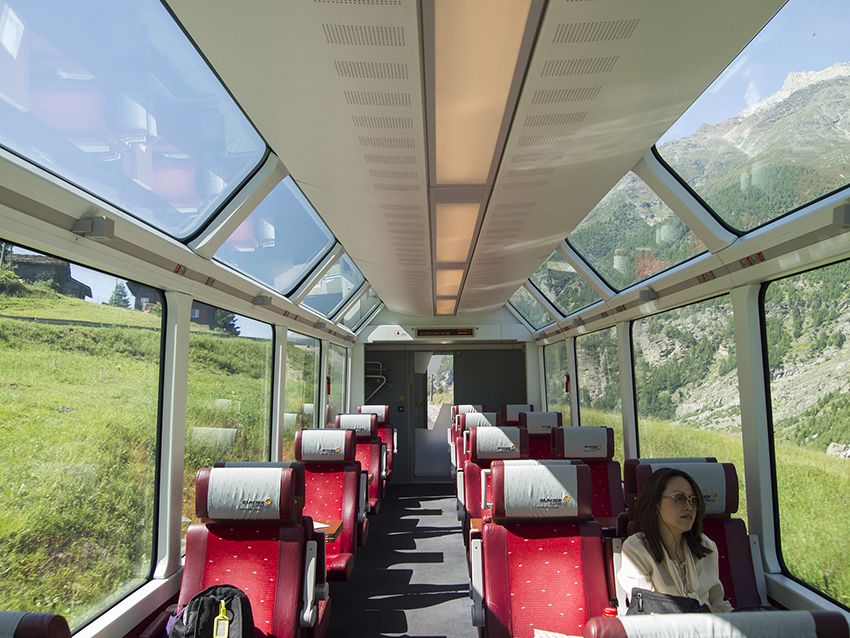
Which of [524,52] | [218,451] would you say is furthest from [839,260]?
[218,451]

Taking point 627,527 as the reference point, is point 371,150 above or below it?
above

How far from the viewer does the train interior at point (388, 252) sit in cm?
201

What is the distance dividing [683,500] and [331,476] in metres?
3.56

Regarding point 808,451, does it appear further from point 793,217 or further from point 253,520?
point 253,520

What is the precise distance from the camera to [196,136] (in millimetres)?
3062

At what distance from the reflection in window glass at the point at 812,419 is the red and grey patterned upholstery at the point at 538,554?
4.03 ft

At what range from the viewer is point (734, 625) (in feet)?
3.54

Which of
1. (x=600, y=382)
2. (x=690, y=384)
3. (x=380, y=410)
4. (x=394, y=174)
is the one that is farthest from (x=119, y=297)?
(x=380, y=410)

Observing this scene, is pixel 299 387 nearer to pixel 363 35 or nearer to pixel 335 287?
pixel 335 287

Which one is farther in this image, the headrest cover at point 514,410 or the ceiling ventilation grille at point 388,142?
the headrest cover at point 514,410

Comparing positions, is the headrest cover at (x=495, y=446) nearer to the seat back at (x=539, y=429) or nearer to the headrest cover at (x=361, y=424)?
the seat back at (x=539, y=429)

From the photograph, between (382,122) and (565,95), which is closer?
(565,95)

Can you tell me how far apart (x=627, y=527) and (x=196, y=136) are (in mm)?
3455

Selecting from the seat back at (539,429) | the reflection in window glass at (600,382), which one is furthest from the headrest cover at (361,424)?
the reflection in window glass at (600,382)
